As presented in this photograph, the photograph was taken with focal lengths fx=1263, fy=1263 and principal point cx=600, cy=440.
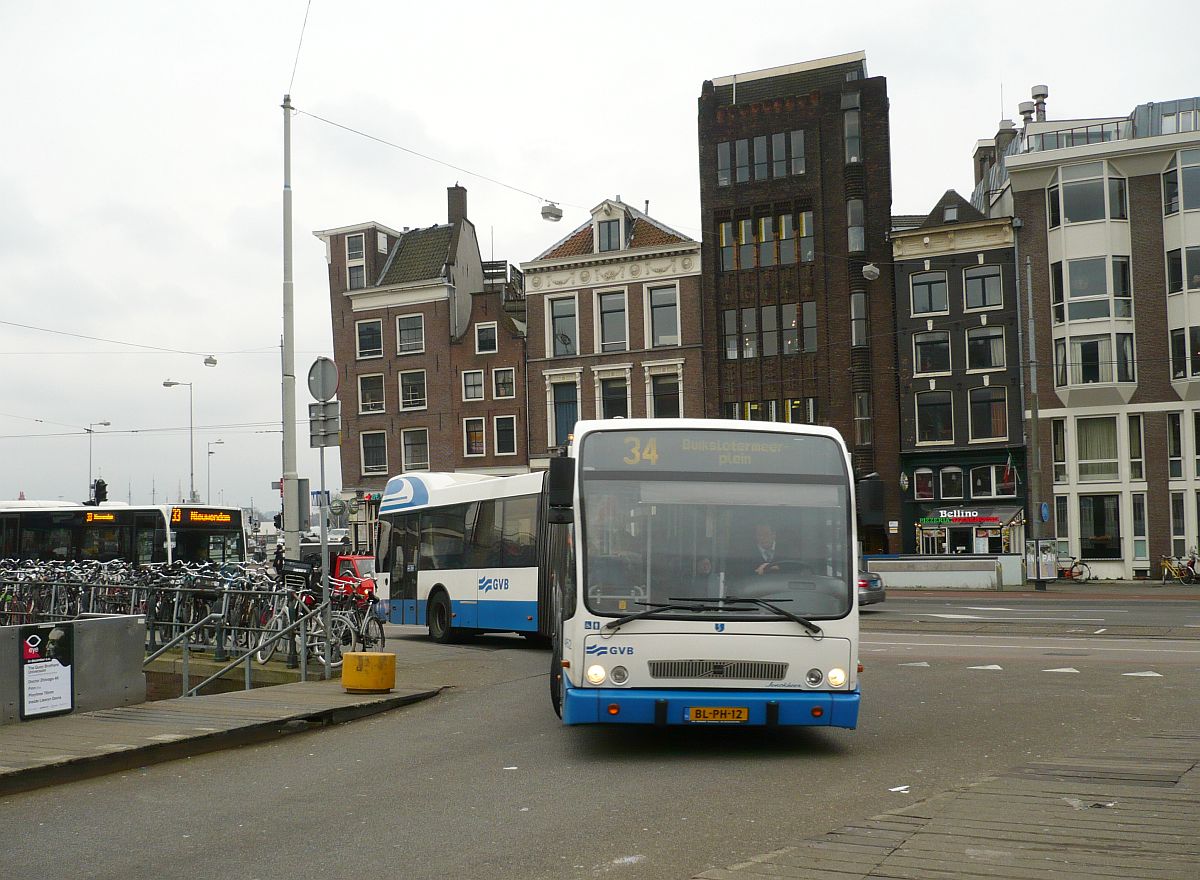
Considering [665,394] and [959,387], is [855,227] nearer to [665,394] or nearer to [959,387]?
[959,387]

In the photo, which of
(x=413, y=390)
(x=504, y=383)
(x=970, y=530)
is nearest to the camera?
(x=970, y=530)

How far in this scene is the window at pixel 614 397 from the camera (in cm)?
5266

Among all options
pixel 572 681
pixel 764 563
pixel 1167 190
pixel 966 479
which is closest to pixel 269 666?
pixel 572 681

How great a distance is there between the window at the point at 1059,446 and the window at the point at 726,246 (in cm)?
1403

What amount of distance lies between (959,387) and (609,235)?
15.8m

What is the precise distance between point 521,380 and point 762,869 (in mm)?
49112

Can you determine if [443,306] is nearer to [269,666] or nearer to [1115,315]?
[1115,315]

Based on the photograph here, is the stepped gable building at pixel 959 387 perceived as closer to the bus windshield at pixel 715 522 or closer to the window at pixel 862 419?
the window at pixel 862 419

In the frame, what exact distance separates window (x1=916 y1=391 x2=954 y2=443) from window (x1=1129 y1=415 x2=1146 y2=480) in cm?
634

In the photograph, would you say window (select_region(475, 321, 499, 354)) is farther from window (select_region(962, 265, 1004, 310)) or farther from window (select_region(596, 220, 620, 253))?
window (select_region(962, 265, 1004, 310))

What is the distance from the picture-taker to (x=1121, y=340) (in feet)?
148

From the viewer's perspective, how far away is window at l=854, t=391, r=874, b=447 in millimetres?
48844

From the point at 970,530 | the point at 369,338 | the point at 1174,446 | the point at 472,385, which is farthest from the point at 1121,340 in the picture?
the point at 369,338

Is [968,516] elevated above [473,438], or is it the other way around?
[473,438]
